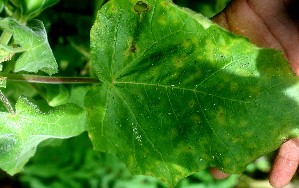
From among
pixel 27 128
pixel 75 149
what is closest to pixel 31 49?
pixel 27 128

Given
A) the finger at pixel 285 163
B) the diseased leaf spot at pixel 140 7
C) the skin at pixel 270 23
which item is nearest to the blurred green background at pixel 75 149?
the skin at pixel 270 23

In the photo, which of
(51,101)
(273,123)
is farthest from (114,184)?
(273,123)

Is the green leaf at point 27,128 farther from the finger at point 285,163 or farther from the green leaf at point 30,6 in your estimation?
the finger at point 285,163

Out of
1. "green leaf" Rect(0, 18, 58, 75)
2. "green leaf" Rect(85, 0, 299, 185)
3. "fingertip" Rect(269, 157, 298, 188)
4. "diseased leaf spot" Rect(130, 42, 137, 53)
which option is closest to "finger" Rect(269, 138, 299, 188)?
"fingertip" Rect(269, 157, 298, 188)

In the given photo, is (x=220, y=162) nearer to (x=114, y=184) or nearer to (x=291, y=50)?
(x=291, y=50)

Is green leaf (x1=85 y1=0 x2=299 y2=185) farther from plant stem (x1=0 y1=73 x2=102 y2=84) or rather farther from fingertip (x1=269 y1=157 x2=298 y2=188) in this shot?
fingertip (x1=269 y1=157 x2=298 y2=188)

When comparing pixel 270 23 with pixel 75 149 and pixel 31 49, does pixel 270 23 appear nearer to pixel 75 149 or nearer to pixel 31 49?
pixel 31 49

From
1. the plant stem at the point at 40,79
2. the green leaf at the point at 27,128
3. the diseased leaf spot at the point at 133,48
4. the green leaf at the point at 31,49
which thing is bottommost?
the green leaf at the point at 27,128
